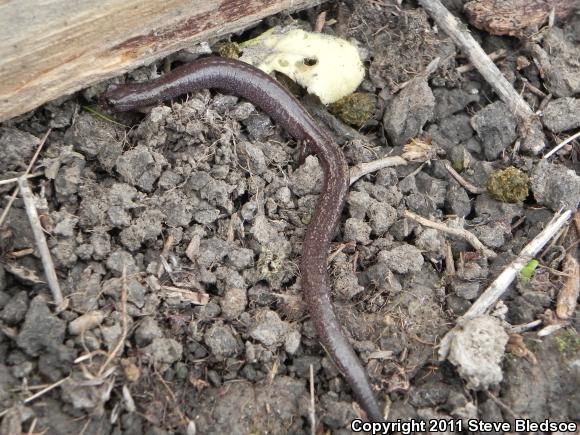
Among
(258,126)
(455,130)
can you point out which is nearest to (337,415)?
(258,126)

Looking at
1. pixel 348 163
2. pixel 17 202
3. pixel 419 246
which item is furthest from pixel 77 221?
pixel 419 246

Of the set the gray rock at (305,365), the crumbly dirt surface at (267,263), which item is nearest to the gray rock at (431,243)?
the crumbly dirt surface at (267,263)

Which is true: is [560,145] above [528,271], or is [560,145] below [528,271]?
above

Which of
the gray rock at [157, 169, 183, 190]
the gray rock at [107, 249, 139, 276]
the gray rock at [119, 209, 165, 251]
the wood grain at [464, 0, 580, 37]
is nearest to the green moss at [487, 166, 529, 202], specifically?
the wood grain at [464, 0, 580, 37]

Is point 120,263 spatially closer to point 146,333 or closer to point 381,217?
point 146,333

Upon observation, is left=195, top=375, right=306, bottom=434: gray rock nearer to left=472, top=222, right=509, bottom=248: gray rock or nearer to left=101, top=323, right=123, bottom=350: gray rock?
left=101, top=323, right=123, bottom=350: gray rock

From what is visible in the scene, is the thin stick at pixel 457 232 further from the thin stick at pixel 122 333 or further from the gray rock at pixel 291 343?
the thin stick at pixel 122 333
